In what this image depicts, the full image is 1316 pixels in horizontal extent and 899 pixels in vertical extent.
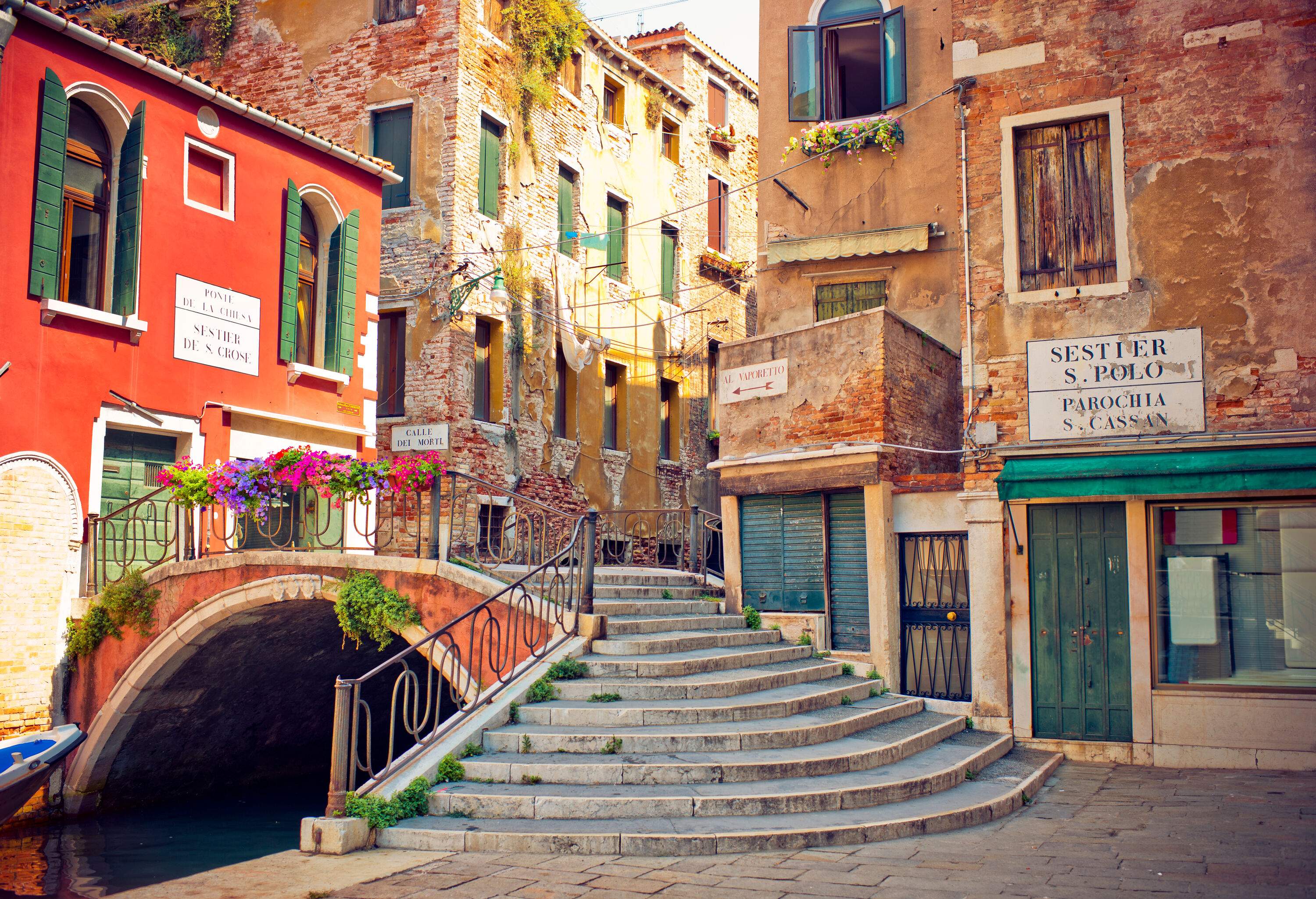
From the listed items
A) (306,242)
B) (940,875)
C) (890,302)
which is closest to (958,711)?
(940,875)

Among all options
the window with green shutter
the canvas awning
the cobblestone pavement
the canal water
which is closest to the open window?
the canvas awning

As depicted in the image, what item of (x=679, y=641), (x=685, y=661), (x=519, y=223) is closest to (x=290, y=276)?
(x=519, y=223)

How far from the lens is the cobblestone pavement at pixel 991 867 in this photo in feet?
18.9

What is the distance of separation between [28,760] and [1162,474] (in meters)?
10.2

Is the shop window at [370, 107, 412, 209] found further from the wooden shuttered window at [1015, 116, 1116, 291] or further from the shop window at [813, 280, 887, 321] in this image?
the wooden shuttered window at [1015, 116, 1116, 291]

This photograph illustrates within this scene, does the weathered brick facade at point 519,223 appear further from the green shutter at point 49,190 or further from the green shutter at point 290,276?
the green shutter at point 49,190

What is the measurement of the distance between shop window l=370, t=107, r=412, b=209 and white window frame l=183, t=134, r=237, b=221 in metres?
4.23

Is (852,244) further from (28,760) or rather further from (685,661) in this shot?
(28,760)

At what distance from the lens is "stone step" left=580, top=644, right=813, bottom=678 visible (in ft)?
30.1

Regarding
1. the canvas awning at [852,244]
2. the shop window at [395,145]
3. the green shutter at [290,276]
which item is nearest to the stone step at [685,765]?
the canvas awning at [852,244]

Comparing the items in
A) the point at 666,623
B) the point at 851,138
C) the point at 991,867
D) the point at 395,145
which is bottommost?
the point at 991,867

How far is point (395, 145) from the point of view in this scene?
17.6 metres

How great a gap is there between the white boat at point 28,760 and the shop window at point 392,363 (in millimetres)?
7746

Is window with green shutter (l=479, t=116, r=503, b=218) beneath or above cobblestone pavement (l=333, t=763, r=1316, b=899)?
above
